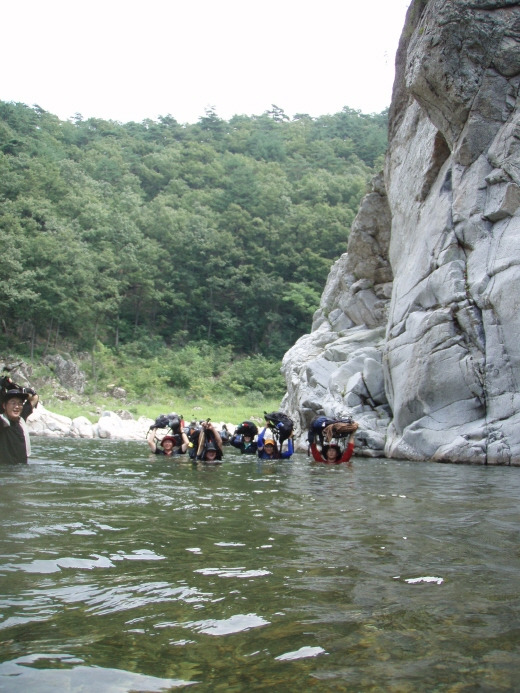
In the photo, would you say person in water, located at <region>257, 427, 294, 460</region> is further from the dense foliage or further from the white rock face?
the dense foliage

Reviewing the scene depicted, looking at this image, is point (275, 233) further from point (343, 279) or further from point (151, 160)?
point (343, 279)

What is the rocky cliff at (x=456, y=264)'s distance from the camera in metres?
14.4

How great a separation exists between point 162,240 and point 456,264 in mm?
41522

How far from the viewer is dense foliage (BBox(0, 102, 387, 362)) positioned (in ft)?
138

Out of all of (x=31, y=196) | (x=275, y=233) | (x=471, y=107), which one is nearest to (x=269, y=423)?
(x=471, y=107)

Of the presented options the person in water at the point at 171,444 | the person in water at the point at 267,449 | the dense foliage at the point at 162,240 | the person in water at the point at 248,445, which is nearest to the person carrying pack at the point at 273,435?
the person in water at the point at 267,449

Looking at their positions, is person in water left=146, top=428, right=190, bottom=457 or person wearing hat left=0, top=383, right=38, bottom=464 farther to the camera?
person in water left=146, top=428, right=190, bottom=457

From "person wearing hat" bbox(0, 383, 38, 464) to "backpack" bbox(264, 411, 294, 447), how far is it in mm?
6031

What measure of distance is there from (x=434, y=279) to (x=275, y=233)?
3906 centimetres

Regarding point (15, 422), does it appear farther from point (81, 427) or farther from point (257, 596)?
point (81, 427)

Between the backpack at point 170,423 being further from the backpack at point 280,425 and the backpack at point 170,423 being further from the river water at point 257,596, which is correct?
the river water at point 257,596

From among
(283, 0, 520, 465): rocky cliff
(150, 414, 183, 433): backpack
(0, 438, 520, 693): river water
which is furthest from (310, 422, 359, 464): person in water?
(0, 438, 520, 693): river water

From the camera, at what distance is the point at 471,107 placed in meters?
16.6

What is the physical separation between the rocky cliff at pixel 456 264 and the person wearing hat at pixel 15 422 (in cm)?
975
